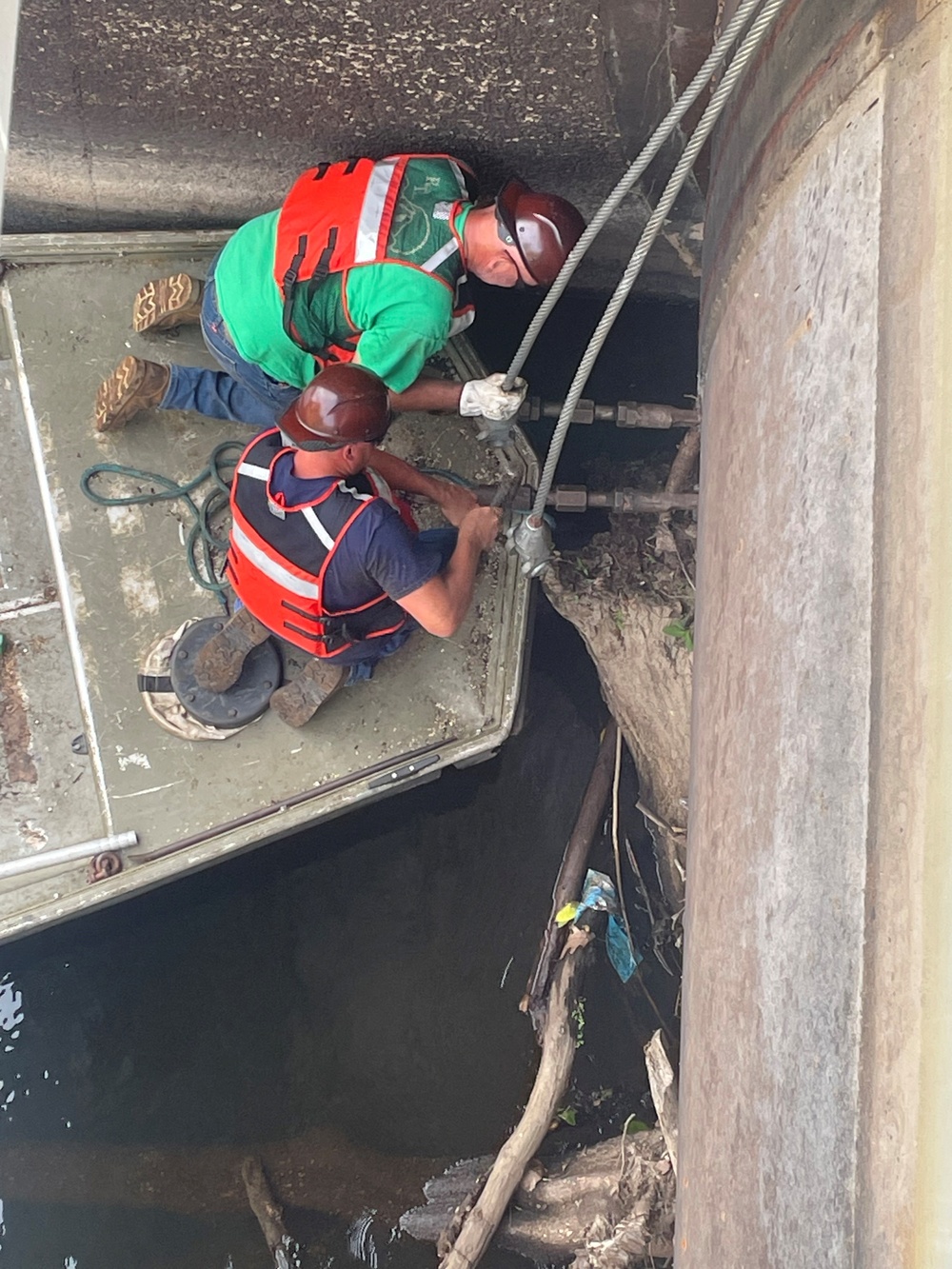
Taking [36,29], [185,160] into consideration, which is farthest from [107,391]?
[36,29]

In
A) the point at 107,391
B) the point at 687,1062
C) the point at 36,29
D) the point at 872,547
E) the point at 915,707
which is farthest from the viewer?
the point at 107,391

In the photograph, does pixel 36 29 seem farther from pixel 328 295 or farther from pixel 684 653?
pixel 684 653

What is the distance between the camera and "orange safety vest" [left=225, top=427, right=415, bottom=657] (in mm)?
2742

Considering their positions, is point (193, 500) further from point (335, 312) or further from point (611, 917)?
point (611, 917)

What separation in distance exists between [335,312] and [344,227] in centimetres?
26

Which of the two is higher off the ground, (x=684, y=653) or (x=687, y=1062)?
(x=684, y=653)

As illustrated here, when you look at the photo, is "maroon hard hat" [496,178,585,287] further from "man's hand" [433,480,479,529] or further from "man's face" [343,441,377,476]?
"man's hand" [433,480,479,529]

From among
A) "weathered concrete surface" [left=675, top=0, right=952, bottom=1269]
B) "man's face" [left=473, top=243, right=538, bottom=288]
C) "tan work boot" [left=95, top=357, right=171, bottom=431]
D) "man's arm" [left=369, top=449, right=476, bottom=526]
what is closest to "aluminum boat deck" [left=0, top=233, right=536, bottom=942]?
"tan work boot" [left=95, top=357, right=171, bottom=431]

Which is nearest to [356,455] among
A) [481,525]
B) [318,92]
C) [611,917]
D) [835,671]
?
[481,525]

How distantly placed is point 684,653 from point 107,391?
240 centimetres

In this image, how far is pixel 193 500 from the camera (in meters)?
3.57

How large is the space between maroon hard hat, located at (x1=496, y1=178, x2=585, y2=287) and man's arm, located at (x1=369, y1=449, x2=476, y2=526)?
0.90 m

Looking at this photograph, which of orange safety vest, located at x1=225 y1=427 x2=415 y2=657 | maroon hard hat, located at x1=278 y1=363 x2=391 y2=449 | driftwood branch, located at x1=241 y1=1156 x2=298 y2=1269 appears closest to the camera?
maroon hard hat, located at x1=278 y1=363 x2=391 y2=449

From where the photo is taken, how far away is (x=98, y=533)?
11.6 feet
